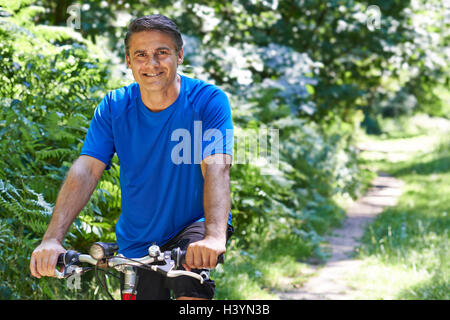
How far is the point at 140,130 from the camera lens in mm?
2756

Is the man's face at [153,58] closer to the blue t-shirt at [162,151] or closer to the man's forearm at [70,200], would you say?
the blue t-shirt at [162,151]

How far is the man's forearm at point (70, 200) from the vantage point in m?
2.48

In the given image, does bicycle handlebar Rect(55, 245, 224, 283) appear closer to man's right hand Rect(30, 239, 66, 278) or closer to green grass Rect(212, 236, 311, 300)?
man's right hand Rect(30, 239, 66, 278)

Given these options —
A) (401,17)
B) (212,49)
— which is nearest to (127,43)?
(212,49)

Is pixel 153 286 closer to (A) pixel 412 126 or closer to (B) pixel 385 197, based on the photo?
(B) pixel 385 197

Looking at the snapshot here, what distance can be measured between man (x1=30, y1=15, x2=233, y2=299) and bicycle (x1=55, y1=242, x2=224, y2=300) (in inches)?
12.7

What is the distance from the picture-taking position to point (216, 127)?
2.69 meters

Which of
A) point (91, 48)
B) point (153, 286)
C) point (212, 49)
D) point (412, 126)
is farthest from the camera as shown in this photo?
point (412, 126)

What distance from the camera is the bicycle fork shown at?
7.59 ft

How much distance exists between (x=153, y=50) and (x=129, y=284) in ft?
3.54

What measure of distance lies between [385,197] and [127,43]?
11.7 metres
